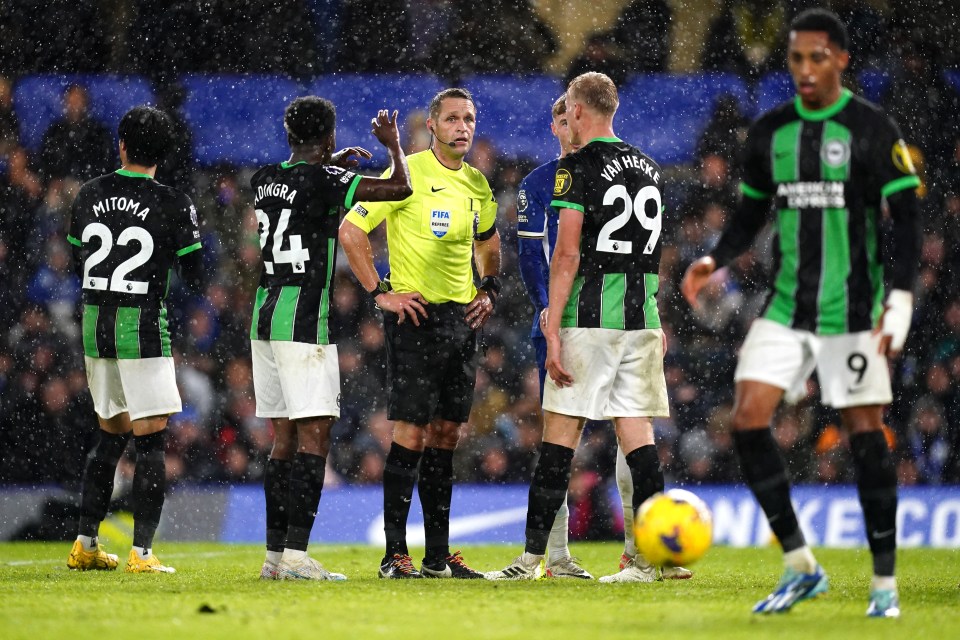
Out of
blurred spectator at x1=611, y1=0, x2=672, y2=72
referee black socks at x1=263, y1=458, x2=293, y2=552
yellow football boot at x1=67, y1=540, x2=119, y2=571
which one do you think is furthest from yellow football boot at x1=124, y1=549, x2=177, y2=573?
blurred spectator at x1=611, y1=0, x2=672, y2=72

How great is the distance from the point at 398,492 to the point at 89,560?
5.67 ft

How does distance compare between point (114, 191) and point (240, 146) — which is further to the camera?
point (240, 146)

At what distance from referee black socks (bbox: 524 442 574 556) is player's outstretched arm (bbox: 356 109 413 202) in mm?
1267

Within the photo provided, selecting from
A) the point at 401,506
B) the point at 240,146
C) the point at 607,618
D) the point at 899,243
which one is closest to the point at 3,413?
the point at 240,146

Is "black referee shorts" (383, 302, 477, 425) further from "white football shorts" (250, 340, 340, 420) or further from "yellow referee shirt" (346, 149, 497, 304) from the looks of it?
"white football shorts" (250, 340, 340, 420)

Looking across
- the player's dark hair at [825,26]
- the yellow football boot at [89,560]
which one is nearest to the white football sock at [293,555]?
the yellow football boot at [89,560]

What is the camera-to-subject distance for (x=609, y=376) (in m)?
5.70

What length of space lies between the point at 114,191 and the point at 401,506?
83.4 inches

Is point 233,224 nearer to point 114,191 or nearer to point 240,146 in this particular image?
point 240,146

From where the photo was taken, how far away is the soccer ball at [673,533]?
4.73m

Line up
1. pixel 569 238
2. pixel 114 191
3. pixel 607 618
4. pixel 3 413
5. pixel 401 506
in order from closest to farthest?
pixel 607 618
pixel 569 238
pixel 401 506
pixel 114 191
pixel 3 413

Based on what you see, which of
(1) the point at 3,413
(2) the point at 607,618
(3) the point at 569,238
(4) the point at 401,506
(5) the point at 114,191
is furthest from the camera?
(1) the point at 3,413

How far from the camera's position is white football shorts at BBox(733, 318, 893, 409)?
14.3 feet

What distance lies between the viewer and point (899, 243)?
4332 millimetres
